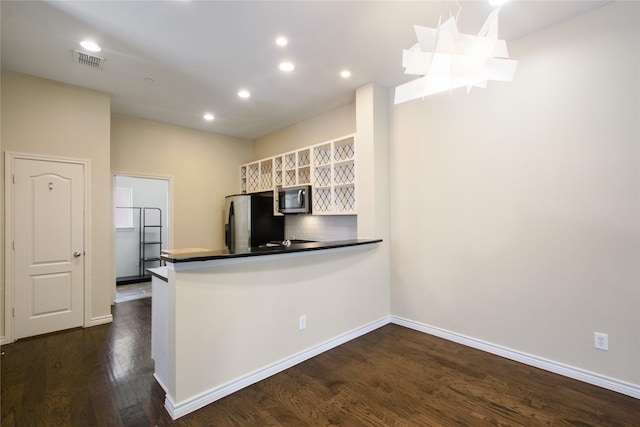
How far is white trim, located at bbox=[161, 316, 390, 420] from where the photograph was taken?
6.57 feet

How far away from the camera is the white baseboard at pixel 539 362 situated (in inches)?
88.1

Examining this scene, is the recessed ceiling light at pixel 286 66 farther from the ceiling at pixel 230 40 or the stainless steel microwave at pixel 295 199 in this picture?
the stainless steel microwave at pixel 295 199

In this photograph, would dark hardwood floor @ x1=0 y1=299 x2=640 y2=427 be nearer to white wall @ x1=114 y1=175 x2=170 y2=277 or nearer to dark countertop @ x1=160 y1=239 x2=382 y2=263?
dark countertop @ x1=160 y1=239 x2=382 y2=263

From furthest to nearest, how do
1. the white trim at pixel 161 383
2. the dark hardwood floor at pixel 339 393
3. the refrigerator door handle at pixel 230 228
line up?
the refrigerator door handle at pixel 230 228 < the white trim at pixel 161 383 < the dark hardwood floor at pixel 339 393

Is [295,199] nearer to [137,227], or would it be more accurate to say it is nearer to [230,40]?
[230,40]

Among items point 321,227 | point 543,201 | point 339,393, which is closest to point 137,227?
point 321,227

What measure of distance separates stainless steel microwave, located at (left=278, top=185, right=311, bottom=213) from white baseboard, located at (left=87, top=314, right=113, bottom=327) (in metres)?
2.74

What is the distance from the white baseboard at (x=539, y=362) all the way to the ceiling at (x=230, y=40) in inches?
116

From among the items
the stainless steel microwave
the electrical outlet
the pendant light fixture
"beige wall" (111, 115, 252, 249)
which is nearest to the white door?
"beige wall" (111, 115, 252, 249)

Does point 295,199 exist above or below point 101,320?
above

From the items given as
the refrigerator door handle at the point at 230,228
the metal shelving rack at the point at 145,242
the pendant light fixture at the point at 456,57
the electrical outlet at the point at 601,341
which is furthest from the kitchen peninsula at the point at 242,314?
the metal shelving rack at the point at 145,242

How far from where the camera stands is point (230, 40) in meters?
2.72

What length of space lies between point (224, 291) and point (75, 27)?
2630mm

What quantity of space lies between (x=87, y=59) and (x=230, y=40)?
162cm
